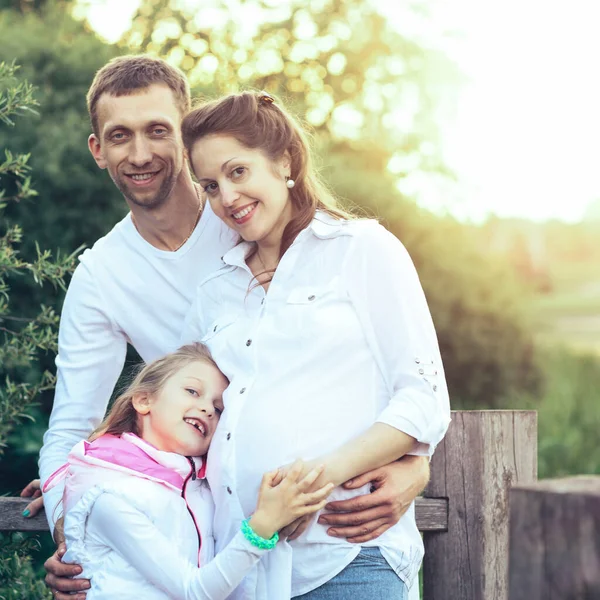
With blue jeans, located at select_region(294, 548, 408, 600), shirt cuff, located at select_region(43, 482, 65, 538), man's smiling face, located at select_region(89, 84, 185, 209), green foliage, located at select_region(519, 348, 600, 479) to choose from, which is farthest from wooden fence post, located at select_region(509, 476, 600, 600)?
green foliage, located at select_region(519, 348, 600, 479)

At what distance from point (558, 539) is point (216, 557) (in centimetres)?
124

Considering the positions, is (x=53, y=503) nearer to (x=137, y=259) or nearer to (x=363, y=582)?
(x=137, y=259)

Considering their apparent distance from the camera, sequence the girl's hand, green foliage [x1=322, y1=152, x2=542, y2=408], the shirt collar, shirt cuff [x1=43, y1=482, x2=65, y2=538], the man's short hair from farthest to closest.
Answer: green foliage [x1=322, y1=152, x2=542, y2=408]
the man's short hair
shirt cuff [x1=43, y1=482, x2=65, y2=538]
the shirt collar
the girl's hand

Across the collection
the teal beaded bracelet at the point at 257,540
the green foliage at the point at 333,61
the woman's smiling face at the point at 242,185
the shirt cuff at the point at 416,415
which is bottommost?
the teal beaded bracelet at the point at 257,540

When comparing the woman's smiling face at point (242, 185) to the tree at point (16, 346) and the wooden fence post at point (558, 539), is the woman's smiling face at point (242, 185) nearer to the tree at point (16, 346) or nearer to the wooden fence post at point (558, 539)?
the tree at point (16, 346)

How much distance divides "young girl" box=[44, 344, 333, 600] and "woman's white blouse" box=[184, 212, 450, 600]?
0.08 metres

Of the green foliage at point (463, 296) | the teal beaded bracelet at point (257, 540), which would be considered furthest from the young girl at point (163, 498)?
the green foliage at point (463, 296)

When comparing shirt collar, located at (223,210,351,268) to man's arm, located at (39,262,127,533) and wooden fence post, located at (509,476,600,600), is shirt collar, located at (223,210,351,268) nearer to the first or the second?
man's arm, located at (39,262,127,533)

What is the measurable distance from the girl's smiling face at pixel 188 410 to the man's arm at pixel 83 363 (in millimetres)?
599

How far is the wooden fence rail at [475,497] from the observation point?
3029 millimetres

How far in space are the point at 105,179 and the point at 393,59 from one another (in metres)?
6.75

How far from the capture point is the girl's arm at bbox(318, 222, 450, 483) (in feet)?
8.09

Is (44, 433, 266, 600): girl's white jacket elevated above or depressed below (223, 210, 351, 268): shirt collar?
below

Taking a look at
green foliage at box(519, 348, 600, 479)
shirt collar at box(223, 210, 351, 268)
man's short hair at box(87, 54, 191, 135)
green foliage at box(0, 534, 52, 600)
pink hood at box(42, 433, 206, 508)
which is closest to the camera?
pink hood at box(42, 433, 206, 508)
